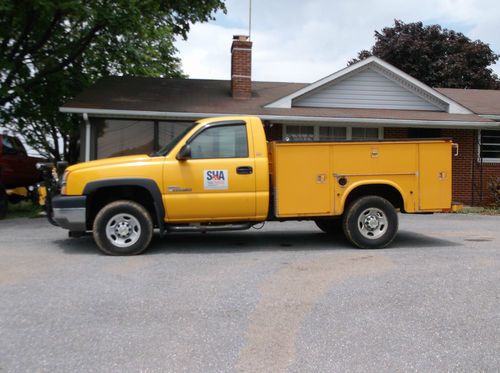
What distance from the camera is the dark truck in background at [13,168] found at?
1289 centimetres

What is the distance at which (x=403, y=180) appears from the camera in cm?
805

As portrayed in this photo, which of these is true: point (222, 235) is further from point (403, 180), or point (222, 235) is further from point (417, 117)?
point (417, 117)

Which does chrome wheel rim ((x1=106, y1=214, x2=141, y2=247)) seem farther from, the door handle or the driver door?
the door handle

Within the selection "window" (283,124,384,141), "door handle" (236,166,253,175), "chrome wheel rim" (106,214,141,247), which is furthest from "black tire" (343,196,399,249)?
"window" (283,124,384,141)

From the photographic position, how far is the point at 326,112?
15078 millimetres

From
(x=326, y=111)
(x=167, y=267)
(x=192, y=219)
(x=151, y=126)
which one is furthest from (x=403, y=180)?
(x=151, y=126)

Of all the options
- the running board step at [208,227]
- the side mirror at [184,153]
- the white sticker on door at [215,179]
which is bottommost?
the running board step at [208,227]

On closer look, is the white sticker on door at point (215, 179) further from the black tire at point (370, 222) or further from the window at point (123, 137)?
the window at point (123, 137)

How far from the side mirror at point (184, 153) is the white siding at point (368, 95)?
903 cm

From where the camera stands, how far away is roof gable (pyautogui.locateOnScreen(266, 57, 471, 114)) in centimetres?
1597

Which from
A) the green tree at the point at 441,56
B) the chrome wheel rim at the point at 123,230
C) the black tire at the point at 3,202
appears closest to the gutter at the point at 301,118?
the black tire at the point at 3,202

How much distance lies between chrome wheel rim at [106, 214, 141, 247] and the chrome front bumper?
0.41 meters

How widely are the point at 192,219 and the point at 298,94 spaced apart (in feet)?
28.7

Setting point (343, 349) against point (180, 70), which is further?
point (180, 70)
